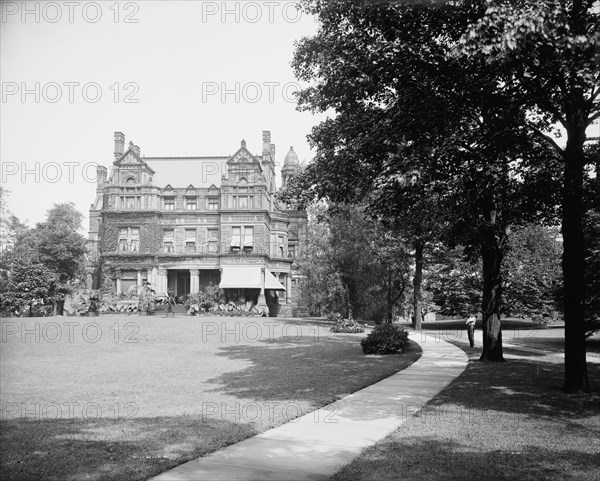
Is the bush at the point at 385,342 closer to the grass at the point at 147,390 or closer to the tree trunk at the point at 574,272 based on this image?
the grass at the point at 147,390

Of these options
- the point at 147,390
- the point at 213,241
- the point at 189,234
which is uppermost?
the point at 189,234

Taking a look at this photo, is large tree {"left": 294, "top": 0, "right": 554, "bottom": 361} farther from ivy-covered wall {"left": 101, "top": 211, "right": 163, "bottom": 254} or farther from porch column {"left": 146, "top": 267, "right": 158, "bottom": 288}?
ivy-covered wall {"left": 101, "top": 211, "right": 163, "bottom": 254}

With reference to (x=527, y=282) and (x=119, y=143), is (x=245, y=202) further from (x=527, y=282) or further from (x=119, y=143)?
(x=527, y=282)

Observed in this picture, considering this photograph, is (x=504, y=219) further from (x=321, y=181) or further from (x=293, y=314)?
(x=293, y=314)

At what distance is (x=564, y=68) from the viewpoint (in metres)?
9.62

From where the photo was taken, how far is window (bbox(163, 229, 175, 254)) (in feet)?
175

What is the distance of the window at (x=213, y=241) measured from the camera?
176ft

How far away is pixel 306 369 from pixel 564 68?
11581 mm

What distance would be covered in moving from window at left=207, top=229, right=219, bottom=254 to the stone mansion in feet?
0.35

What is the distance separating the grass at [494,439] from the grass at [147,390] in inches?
96.4

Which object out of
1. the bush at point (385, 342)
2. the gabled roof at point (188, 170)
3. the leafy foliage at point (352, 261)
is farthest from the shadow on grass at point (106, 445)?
the gabled roof at point (188, 170)

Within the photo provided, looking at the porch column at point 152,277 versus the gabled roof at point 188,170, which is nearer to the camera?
the porch column at point 152,277

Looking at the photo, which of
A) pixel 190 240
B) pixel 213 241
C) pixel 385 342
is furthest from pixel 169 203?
pixel 385 342

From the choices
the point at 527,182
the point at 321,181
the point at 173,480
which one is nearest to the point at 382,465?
the point at 173,480
